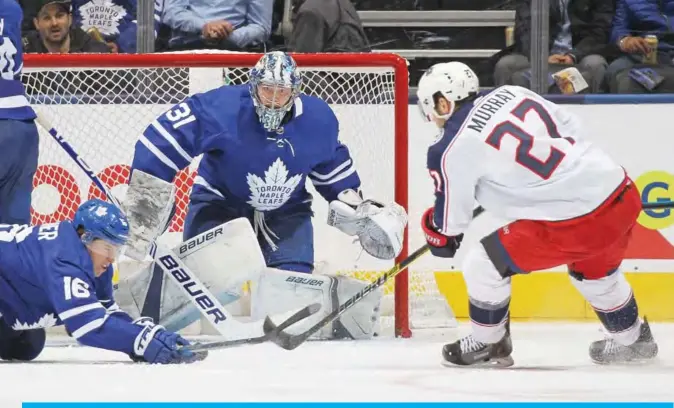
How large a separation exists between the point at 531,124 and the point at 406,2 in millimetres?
2105

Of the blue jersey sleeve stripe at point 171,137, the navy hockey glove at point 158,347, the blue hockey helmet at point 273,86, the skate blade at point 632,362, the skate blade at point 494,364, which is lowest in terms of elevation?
the skate blade at point 632,362

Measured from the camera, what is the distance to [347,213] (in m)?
4.68

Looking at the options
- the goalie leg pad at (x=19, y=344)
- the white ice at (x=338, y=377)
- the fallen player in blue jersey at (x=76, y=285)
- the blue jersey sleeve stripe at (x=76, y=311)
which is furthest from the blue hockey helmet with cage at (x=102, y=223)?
the goalie leg pad at (x=19, y=344)

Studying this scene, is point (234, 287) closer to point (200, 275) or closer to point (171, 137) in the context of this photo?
point (200, 275)

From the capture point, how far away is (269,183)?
15.1 ft

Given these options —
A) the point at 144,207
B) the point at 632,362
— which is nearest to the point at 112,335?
the point at 144,207

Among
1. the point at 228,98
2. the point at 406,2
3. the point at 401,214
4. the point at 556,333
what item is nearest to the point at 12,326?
the point at 228,98

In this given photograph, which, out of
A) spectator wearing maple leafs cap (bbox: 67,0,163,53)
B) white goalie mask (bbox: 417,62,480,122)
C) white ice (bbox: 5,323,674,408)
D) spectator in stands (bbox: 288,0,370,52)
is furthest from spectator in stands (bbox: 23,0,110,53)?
white goalie mask (bbox: 417,62,480,122)

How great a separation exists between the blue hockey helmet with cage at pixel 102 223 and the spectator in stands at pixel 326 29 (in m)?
1.73

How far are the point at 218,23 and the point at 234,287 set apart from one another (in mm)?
1320

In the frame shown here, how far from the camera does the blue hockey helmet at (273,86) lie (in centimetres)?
443

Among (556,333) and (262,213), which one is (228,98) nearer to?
(262,213)

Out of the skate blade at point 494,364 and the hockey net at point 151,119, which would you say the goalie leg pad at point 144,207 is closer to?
the hockey net at point 151,119

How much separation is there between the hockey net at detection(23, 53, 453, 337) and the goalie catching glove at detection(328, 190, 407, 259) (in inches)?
10.0
